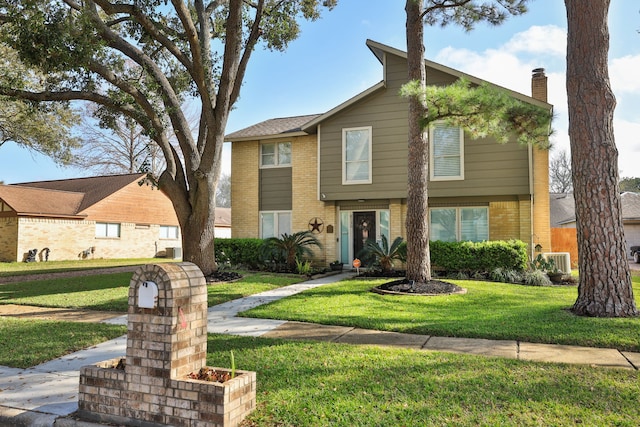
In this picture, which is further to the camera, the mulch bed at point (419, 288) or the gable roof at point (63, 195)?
the gable roof at point (63, 195)

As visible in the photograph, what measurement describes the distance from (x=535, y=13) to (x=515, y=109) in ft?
12.1

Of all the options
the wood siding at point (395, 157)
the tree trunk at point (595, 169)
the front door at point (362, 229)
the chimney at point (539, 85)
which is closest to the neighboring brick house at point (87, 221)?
the wood siding at point (395, 157)

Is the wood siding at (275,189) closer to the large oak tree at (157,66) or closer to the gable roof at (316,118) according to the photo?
the gable roof at (316,118)

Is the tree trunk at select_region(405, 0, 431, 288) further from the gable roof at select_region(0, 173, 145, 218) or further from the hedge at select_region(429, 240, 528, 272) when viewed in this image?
the gable roof at select_region(0, 173, 145, 218)

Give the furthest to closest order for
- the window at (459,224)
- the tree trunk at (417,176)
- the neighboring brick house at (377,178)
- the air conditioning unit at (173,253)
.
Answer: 1. the air conditioning unit at (173,253)
2. the window at (459,224)
3. the neighboring brick house at (377,178)
4. the tree trunk at (417,176)

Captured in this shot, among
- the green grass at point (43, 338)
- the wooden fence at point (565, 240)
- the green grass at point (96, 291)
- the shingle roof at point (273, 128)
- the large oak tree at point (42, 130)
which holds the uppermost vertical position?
the large oak tree at point (42, 130)

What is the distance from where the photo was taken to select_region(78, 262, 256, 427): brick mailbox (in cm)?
327

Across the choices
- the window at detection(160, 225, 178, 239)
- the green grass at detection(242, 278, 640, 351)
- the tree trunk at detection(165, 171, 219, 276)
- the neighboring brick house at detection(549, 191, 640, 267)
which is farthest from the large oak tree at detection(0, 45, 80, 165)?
the neighboring brick house at detection(549, 191, 640, 267)

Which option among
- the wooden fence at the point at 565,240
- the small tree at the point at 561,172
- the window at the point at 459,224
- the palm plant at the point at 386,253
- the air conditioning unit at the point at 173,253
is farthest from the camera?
the small tree at the point at 561,172

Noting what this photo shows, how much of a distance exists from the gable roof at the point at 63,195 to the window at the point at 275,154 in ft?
25.8

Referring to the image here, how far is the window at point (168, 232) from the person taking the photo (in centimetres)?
3012

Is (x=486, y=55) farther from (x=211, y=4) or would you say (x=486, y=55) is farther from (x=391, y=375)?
(x=391, y=375)

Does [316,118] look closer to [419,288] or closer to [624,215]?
[419,288]

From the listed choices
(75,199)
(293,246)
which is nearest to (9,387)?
(293,246)
